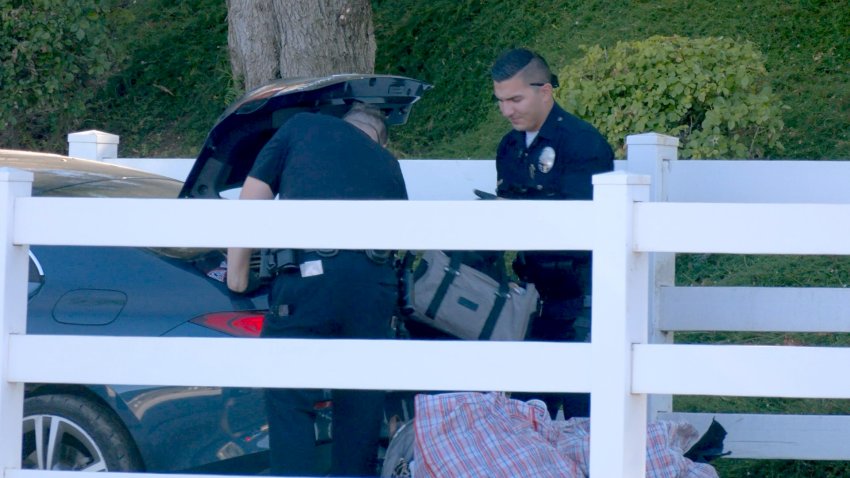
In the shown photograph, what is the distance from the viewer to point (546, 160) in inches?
173

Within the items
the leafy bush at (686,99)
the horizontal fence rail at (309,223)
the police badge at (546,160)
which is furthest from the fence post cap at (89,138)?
the leafy bush at (686,99)

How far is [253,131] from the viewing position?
3941mm

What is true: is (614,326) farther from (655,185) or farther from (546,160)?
(655,185)

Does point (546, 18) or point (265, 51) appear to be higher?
point (546, 18)

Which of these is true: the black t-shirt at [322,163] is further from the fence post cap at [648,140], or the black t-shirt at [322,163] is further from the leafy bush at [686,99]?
the leafy bush at [686,99]

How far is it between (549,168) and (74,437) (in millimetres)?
2083

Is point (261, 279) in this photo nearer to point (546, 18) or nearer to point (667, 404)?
point (667, 404)

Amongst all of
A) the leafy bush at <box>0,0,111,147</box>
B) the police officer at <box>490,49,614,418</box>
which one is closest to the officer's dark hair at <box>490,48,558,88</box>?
the police officer at <box>490,49,614,418</box>

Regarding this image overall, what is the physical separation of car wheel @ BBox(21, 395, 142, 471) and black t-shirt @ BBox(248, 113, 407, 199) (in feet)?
3.33

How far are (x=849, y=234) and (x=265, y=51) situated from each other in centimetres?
617

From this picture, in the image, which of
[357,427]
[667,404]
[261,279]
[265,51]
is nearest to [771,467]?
[667,404]

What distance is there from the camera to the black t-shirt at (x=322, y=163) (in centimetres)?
362

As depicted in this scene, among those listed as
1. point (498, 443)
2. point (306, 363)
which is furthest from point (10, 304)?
point (498, 443)

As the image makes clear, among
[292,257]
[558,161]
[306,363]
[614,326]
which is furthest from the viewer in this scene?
[558,161]
